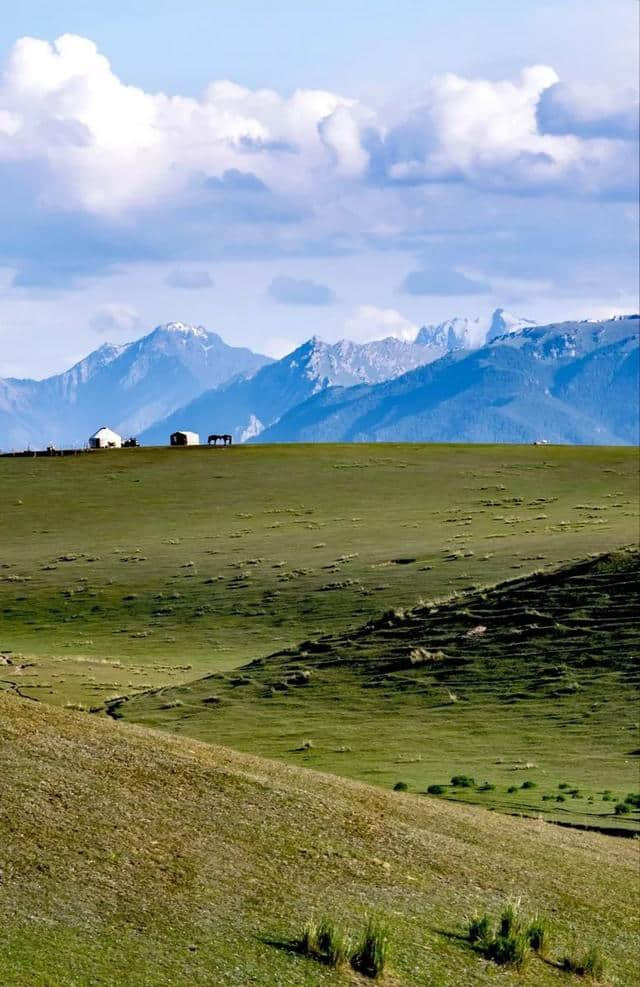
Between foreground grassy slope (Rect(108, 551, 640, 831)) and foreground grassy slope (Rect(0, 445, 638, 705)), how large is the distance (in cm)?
666

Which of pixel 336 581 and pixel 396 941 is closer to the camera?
pixel 396 941

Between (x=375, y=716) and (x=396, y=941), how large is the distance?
33.1 m

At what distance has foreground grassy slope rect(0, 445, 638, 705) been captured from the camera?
74.9 m

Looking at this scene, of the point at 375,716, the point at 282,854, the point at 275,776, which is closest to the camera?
the point at 282,854

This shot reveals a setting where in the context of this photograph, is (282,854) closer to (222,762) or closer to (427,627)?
(222,762)

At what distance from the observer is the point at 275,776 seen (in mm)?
23609

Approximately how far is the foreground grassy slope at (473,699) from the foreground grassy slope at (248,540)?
6.66 m

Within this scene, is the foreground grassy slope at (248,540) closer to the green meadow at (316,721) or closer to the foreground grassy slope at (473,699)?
the green meadow at (316,721)

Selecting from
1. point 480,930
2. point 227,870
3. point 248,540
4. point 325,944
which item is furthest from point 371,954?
point 248,540

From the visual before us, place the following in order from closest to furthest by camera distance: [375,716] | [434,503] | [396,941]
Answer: [396,941] → [375,716] → [434,503]

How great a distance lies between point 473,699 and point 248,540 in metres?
51.8

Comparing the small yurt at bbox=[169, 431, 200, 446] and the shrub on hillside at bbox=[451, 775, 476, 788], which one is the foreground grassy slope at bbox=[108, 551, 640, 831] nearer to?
the shrub on hillside at bbox=[451, 775, 476, 788]

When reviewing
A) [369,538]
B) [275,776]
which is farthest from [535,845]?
[369,538]

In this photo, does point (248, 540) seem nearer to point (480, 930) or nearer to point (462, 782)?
point (462, 782)
